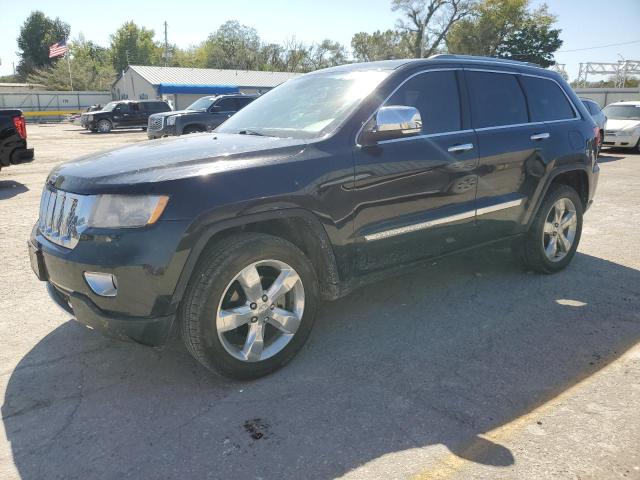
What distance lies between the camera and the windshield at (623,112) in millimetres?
16702

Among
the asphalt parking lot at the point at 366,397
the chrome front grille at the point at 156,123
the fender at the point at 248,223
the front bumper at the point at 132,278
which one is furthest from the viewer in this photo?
the chrome front grille at the point at 156,123

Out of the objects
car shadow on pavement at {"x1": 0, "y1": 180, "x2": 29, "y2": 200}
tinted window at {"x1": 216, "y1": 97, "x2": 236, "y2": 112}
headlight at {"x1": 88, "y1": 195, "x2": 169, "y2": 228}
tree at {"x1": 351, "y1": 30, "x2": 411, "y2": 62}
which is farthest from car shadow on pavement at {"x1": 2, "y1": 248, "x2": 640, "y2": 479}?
tree at {"x1": 351, "y1": 30, "x2": 411, "y2": 62}

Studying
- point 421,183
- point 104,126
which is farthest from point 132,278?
point 104,126

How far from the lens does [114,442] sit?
2541 millimetres

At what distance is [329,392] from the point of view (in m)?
2.97

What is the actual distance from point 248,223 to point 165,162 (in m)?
0.56

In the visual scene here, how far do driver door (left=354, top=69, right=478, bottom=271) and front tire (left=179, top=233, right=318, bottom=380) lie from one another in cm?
50

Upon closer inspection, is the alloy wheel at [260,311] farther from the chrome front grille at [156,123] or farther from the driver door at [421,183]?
the chrome front grille at [156,123]

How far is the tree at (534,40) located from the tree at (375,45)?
17.8m

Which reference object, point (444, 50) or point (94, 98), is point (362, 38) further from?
point (94, 98)

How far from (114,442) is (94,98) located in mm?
55086

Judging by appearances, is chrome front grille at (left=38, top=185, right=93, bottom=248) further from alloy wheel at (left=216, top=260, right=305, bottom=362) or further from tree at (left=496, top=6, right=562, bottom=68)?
tree at (left=496, top=6, right=562, bottom=68)

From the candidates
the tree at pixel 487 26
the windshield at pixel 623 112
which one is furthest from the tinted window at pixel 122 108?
the tree at pixel 487 26

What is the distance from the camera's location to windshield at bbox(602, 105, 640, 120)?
16702 mm
